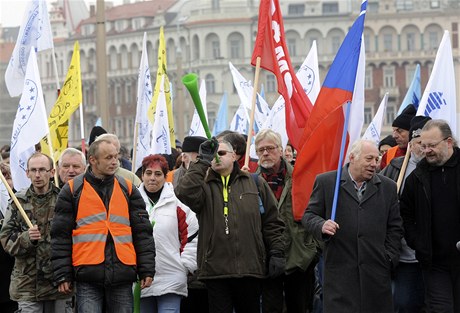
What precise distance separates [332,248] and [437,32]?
97757 millimetres

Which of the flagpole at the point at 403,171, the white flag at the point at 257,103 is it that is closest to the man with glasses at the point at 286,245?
the flagpole at the point at 403,171

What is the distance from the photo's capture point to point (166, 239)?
10.6 metres

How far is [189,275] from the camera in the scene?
1072 cm

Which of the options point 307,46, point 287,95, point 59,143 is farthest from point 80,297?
point 307,46

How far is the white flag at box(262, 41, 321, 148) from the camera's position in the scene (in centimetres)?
1634

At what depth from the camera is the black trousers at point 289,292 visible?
10781 mm

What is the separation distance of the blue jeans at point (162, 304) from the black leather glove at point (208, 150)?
111 centimetres

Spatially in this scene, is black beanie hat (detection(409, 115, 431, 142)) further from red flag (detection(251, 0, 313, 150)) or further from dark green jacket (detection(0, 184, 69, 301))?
dark green jacket (detection(0, 184, 69, 301))

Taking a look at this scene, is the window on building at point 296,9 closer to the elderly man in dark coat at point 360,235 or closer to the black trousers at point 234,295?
the black trousers at point 234,295

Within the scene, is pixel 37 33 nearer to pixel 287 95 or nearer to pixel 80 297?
pixel 287 95

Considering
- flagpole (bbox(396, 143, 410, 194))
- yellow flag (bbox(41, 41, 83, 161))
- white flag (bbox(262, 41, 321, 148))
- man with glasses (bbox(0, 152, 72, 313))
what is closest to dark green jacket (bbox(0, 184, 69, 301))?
man with glasses (bbox(0, 152, 72, 313))

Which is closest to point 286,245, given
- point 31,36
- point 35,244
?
point 35,244

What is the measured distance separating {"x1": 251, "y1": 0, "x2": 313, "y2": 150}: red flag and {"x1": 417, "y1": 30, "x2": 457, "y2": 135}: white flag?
101 cm

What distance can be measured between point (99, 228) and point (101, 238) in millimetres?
68
